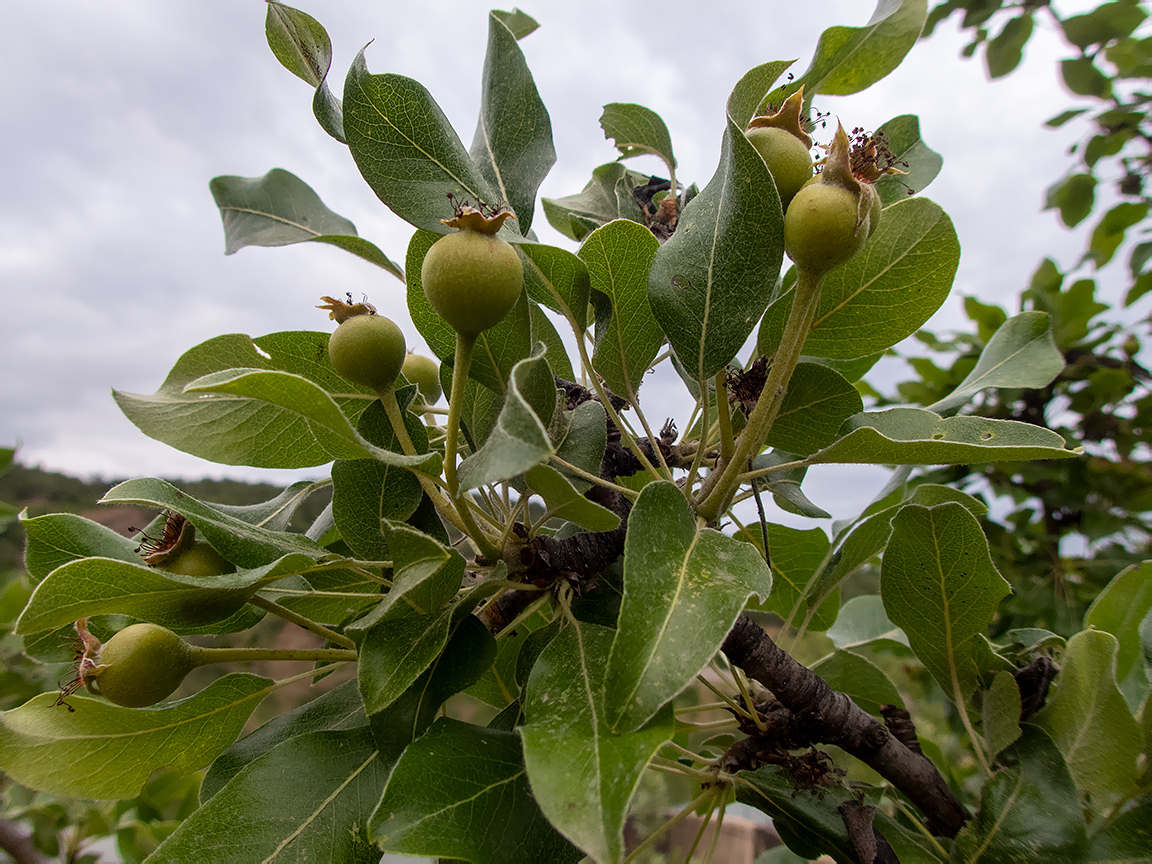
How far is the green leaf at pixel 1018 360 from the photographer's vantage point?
78 cm

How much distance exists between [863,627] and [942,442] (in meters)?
0.80

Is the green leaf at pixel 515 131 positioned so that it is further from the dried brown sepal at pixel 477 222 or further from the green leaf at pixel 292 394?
the green leaf at pixel 292 394

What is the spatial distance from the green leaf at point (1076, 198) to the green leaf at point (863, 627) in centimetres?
195

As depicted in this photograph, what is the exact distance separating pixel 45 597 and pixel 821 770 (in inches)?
29.4

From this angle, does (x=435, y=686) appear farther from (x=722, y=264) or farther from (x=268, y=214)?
(x=268, y=214)

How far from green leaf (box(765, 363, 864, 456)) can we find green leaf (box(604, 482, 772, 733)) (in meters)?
0.24

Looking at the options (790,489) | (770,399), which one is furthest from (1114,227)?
(770,399)

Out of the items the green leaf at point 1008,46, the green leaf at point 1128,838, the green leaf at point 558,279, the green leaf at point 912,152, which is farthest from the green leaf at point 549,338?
the green leaf at point 1008,46

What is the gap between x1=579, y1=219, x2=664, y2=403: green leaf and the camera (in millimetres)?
669

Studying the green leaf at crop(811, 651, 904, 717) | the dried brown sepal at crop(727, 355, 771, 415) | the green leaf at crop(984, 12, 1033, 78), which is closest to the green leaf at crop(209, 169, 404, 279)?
the dried brown sepal at crop(727, 355, 771, 415)

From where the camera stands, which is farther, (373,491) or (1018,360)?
(1018,360)

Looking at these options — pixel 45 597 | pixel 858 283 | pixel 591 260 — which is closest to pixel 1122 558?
pixel 858 283

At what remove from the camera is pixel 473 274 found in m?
0.53

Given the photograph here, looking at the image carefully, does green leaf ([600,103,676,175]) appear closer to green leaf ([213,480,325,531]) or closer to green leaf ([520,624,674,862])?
green leaf ([213,480,325,531])
